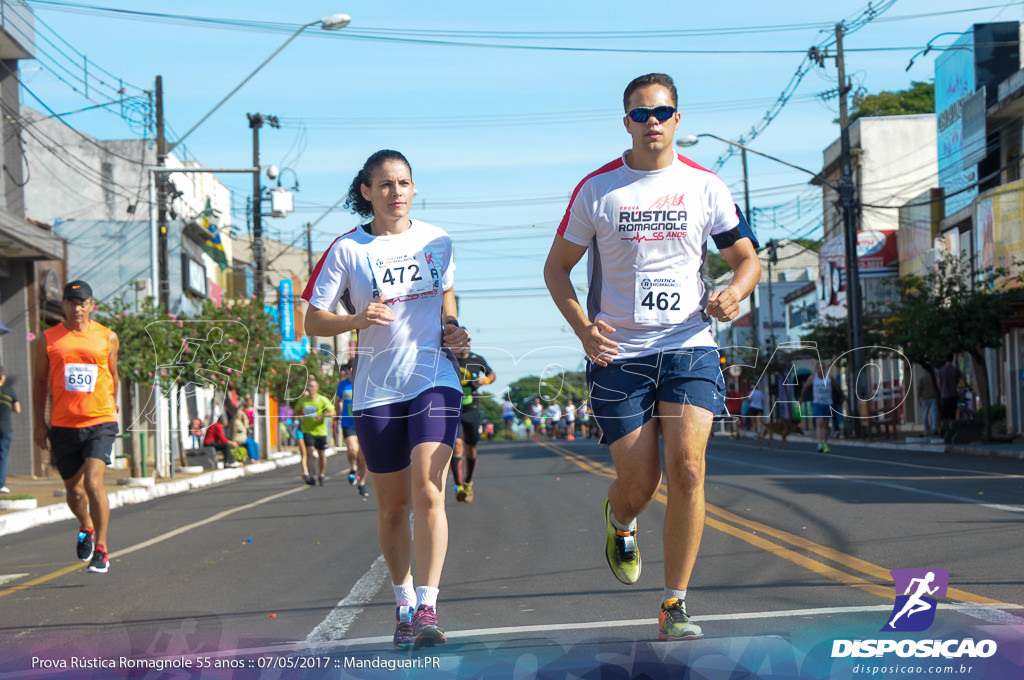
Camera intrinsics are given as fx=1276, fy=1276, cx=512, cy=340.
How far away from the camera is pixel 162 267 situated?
24.9 meters

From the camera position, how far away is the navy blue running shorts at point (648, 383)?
557cm

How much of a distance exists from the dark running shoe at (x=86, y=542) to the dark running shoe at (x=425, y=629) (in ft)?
16.1

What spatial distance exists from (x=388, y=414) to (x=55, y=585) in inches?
181

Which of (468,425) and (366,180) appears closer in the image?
(366,180)

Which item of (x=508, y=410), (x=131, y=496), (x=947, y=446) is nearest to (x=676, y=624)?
(x=131, y=496)

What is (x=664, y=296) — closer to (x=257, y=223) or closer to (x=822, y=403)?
(x=822, y=403)

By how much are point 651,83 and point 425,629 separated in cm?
260

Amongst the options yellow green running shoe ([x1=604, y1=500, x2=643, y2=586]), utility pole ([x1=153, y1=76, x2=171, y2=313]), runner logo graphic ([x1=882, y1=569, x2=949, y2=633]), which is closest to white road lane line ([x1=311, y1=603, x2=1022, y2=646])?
runner logo graphic ([x1=882, y1=569, x2=949, y2=633])

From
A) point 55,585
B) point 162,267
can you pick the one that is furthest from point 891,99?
point 55,585

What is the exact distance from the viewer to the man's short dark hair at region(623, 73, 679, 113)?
571 centimetres

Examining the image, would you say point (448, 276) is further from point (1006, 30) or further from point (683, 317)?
point (1006, 30)

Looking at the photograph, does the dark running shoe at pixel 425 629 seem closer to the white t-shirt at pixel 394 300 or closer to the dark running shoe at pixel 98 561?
the white t-shirt at pixel 394 300

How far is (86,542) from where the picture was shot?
9680 mm

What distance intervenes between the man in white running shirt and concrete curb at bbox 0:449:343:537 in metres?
8.94
